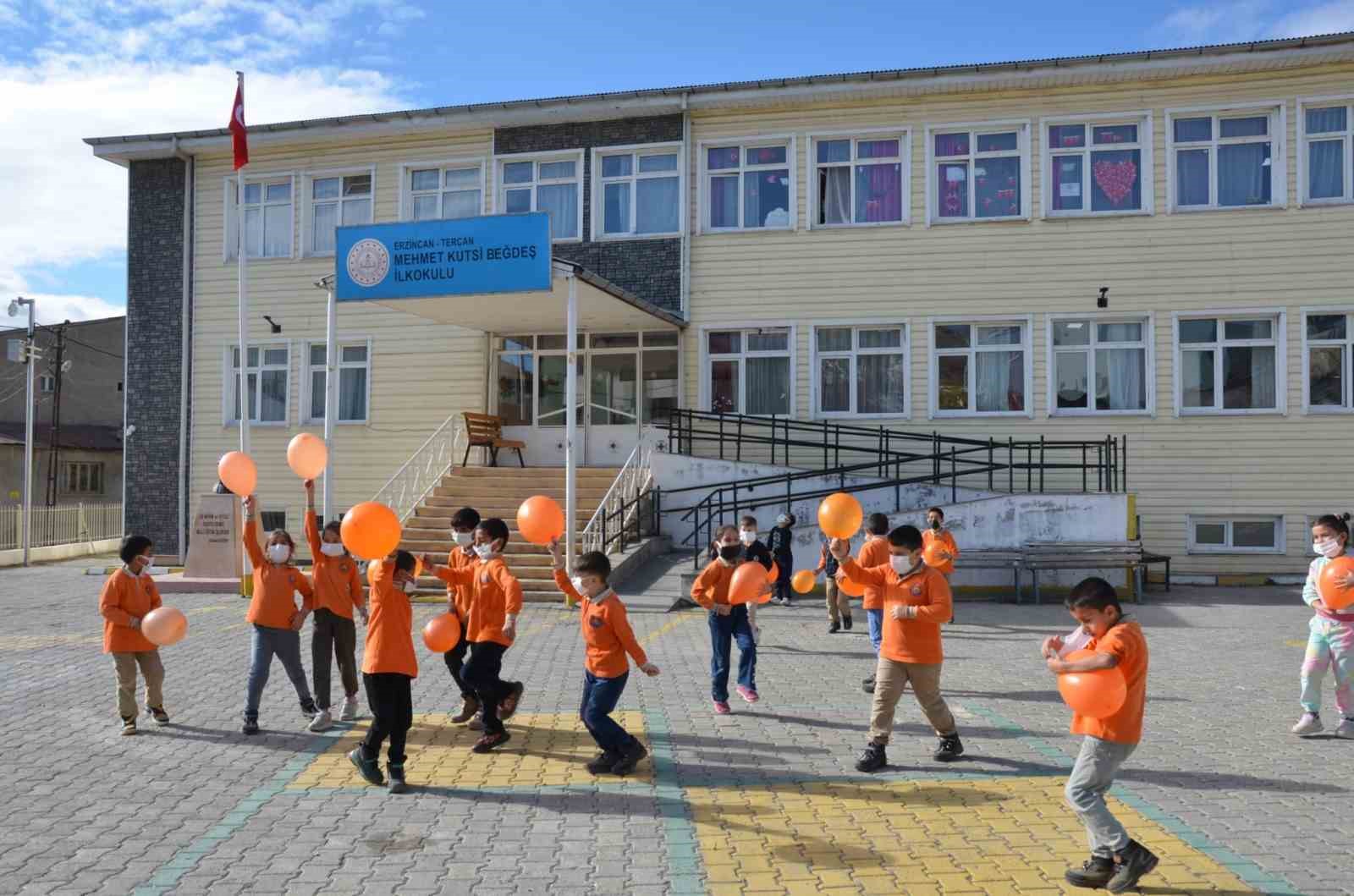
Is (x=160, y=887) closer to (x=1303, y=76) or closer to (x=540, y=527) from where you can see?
(x=540, y=527)

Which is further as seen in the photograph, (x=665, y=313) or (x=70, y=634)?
(x=665, y=313)

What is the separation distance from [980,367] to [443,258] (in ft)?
31.6

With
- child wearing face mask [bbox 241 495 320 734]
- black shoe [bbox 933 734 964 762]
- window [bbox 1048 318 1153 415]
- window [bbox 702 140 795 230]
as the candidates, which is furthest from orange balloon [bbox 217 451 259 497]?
window [bbox 1048 318 1153 415]

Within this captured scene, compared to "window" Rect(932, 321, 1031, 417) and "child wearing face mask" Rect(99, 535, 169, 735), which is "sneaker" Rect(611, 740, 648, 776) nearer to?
"child wearing face mask" Rect(99, 535, 169, 735)

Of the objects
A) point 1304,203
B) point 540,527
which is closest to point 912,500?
point 1304,203

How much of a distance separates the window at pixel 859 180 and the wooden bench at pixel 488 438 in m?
7.03

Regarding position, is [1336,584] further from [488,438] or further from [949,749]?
[488,438]

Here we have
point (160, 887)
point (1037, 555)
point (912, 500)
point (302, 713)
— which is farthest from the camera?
point (912, 500)

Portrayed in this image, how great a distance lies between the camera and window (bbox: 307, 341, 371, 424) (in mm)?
21203

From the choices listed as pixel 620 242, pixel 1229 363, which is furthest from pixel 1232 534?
pixel 620 242

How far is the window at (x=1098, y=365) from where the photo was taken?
18.2 meters

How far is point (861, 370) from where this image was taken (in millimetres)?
19234

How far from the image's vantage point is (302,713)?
323 inches

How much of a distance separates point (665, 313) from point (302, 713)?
Result: 38.4 ft
